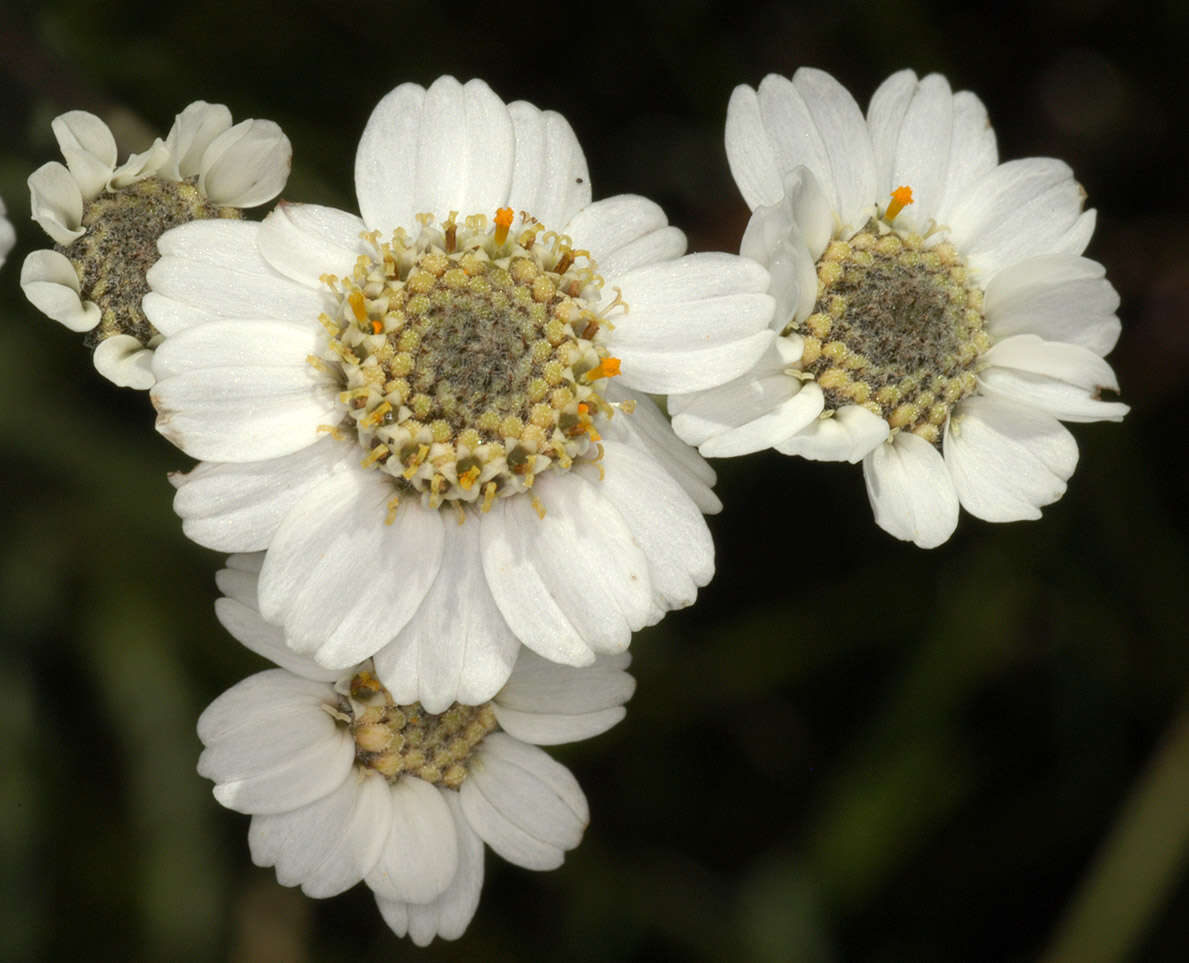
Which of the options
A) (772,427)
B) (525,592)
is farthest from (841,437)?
(525,592)

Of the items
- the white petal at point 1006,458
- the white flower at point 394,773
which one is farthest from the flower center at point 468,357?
the white petal at point 1006,458

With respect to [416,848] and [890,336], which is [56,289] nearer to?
[416,848]

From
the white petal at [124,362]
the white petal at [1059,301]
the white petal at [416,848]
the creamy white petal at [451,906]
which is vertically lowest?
the creamy white petal at [451,906]

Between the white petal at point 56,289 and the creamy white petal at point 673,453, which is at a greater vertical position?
the creamy white petal at point 673,453

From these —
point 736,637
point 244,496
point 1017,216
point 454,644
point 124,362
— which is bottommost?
point 736,637

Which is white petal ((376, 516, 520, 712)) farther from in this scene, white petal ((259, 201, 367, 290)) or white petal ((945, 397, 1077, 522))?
white petal ((945, 397, 1077, 522))

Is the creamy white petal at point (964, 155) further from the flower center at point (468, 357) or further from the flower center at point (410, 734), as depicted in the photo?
the flower center at point (410, 734)

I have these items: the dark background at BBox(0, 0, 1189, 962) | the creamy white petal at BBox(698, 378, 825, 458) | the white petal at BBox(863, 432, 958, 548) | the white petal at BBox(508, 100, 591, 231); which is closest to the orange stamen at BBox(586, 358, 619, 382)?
the creamy white petal at BBox(698, 378, 825, 458)

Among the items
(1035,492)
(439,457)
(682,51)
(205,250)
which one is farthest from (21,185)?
(1035,492)
